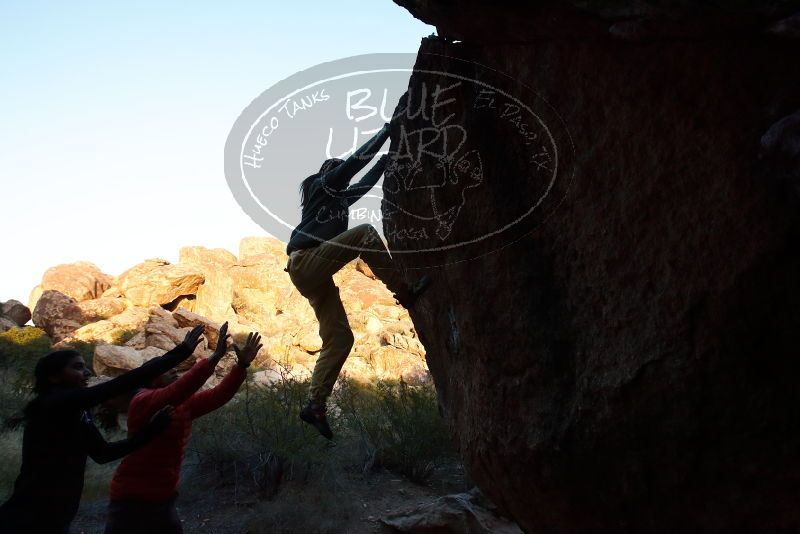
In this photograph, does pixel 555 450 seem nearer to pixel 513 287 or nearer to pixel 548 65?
pixel 513 287

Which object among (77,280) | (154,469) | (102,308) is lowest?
(154,469)

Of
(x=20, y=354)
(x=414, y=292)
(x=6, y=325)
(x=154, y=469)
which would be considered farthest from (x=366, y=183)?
(x=6, y=325)

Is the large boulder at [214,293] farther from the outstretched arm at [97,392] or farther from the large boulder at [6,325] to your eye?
the outstretched arm at [97,392]

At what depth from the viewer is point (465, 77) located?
12.9 ft

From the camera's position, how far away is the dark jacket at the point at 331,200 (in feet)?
16.3

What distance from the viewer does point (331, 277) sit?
5.35m

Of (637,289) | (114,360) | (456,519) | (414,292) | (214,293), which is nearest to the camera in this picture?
(637,289)

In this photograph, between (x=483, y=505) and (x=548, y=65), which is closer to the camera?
(x=548, y=65)

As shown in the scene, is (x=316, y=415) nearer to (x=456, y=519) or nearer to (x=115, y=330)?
(x=456, y=519)

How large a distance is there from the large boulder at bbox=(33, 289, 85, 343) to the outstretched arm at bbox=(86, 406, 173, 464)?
31475 millimetres

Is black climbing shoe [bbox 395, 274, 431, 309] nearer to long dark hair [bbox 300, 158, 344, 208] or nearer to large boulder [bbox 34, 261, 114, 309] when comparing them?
long dark hair [bbox 300, 158, 344, 208]

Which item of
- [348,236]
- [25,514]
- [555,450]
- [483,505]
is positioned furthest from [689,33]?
[483,505]

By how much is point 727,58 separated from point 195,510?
6.35m

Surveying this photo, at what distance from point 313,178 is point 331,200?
22 cm
